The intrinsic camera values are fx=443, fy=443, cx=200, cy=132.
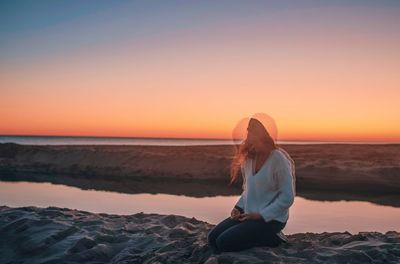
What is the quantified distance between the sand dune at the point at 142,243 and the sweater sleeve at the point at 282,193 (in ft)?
1.85

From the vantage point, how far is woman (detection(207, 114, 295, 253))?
5930 millimetres

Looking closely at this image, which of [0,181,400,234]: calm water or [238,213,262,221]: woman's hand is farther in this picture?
[0,181,400,234]: calm water

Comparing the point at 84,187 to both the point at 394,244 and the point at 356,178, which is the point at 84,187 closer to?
the point at 356,178

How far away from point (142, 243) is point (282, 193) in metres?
2.87

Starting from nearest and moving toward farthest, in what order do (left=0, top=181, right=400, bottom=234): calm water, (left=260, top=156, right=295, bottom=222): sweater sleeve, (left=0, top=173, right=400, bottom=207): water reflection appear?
(left=260, top=156, right=295, bottom=222): sweater sleeve → (left=0, top=181, right=400, bottom=234): calm water → (left=0, top=173, right=400, bottom=207): water reflection

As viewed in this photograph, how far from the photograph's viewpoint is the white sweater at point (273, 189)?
19.4 feet

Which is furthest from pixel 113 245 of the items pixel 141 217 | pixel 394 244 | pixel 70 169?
pixel 70 169

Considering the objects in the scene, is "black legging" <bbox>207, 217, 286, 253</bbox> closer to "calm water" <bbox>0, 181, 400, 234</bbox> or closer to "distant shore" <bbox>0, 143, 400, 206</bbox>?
"calm water" <bbox>0, 181, 400, 234</bbox>

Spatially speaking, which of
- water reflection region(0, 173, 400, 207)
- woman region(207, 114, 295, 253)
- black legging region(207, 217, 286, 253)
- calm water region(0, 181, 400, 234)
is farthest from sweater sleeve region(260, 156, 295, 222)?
water reflection region(0, 173, 400, 207)

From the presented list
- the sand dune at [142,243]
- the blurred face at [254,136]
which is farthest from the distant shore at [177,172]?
the blurred face at [254,136]

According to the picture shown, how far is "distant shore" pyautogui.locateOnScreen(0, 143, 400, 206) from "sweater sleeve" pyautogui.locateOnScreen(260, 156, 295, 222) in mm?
13481

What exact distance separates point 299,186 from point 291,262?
57.2 feet

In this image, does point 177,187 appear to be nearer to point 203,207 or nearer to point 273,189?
point 203,207

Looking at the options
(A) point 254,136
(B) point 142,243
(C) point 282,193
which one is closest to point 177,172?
(B) point 142,243
